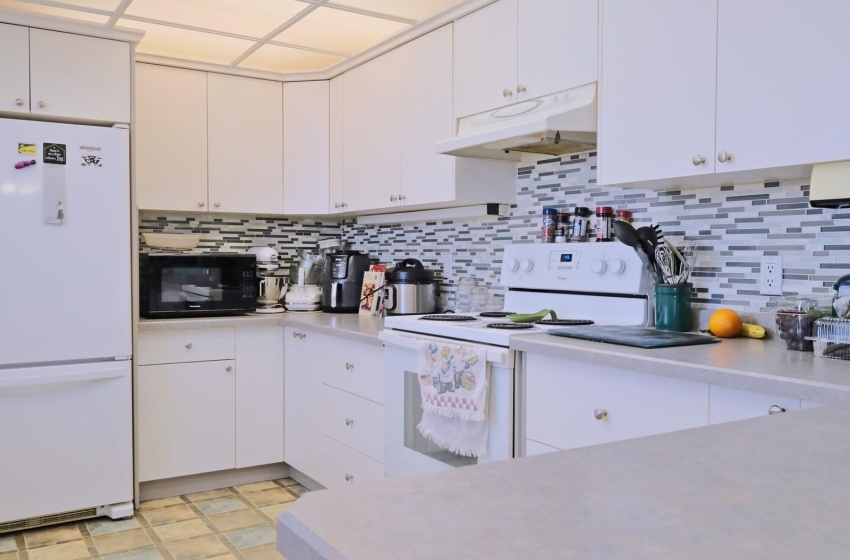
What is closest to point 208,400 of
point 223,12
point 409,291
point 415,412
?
point 409,291

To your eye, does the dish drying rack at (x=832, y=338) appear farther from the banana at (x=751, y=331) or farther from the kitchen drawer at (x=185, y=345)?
the kitchen drawer at (x=185, y=345)

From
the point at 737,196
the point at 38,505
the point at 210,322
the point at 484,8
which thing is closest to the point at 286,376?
the point at 210,322

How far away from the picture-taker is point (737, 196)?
7.32ft

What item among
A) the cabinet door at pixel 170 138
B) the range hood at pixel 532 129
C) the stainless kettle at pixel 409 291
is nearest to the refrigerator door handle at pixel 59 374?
the cabinet door at pixel 170 138

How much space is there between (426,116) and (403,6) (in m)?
0.50

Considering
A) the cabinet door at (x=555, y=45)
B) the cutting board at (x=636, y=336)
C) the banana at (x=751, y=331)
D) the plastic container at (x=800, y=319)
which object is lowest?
the cutting board at (x=636, y=336)

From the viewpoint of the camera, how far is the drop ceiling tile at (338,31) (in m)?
3.24

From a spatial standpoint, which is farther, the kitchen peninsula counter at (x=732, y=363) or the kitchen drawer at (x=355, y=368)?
the kitchen drawer at (x=355, y=368)

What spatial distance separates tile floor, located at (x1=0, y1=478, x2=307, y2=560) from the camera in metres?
2.73

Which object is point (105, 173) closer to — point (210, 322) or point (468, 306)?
point (210, 322)

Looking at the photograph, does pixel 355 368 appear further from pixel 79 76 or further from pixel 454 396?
pixel 79 76

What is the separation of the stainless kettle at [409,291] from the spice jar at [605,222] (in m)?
1.01

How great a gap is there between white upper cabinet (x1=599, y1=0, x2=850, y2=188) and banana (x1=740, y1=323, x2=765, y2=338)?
43 centimetres

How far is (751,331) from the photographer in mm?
2119
